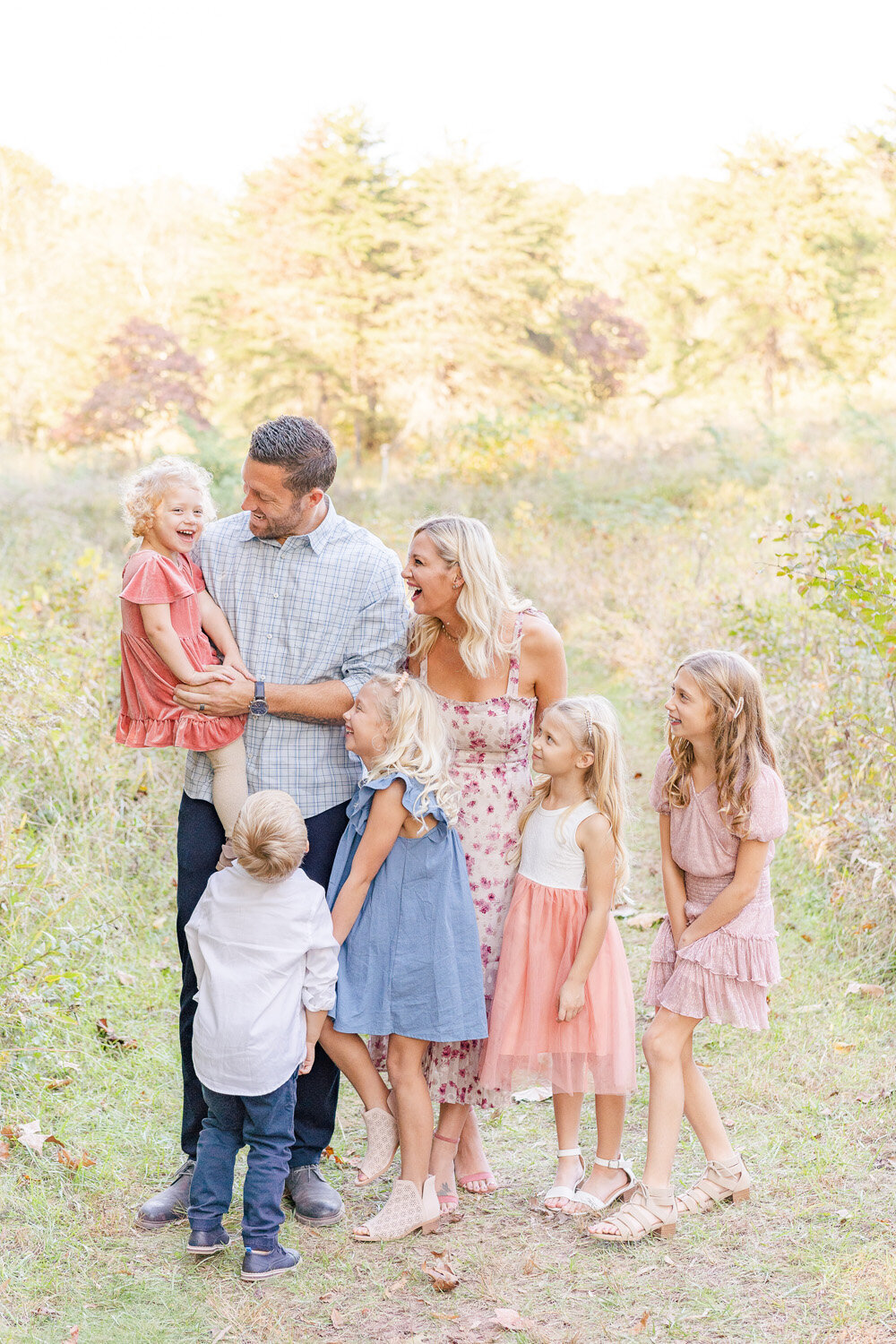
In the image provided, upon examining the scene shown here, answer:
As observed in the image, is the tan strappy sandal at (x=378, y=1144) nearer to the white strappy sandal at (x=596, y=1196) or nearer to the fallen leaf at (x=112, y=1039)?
the white strappy sandal at (x=596, y=1196)

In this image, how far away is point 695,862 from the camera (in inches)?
124

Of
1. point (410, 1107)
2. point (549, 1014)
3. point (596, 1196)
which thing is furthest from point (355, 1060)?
point (596, 1196)

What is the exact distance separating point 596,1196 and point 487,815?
1.06 metres

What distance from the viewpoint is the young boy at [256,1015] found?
281 centimetres

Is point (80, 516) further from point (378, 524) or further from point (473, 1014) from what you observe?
point (473, 1014)

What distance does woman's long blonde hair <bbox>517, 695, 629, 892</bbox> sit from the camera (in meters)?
3.07

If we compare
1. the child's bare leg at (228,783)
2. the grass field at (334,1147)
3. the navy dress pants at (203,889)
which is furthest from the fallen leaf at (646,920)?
the child's bare leg at (228,783)

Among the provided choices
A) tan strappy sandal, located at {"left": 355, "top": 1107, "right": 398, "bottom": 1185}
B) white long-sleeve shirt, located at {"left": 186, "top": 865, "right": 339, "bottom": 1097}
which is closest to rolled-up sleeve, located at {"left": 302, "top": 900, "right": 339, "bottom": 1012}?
white long-sleeve shirt, located at {"left": 186, "top": 865, "right": 339, "bottom": 1097}

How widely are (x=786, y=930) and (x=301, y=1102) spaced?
8.29ft

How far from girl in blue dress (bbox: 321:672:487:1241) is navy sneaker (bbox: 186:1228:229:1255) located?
14.4 inches

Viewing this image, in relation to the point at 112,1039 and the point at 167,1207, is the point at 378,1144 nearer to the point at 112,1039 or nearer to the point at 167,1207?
the point at 167,1207

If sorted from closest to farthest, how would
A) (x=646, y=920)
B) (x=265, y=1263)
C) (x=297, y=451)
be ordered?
(x=265, y=1263), (x=297, y=451), (x=646, y=920)

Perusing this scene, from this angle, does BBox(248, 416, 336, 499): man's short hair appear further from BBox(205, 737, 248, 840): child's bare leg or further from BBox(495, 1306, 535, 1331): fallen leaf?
BBox(495, 1306, 535, 1331): fallen leaf

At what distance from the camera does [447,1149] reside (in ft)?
10.4
